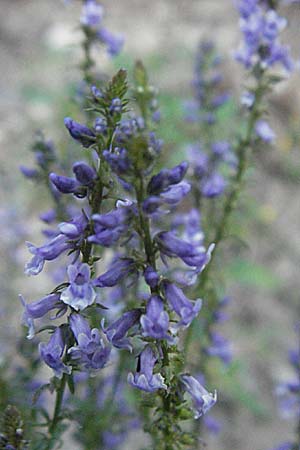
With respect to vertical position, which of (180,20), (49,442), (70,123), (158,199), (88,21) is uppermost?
(180,20)

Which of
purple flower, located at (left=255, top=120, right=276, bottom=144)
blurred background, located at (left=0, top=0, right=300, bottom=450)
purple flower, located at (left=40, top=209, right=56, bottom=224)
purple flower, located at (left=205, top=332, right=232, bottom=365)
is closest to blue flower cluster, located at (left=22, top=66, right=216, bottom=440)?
purple flower, located at (left=40, top=209, right=56, bottom=224)

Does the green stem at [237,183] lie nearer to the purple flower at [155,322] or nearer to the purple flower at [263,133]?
the purple flower at [263,133]

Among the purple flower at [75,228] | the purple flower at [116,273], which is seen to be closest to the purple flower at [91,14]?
the purple flower at [75,228]

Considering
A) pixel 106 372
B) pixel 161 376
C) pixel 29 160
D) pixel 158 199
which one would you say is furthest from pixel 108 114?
pixel 29 160

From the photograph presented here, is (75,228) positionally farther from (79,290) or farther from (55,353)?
(55,353)

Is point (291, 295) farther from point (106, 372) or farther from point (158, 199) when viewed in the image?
point (158, 199)
